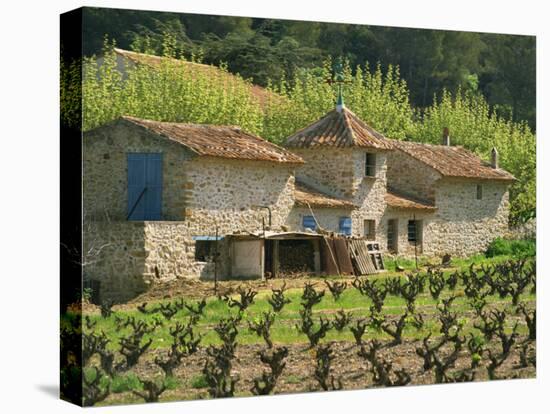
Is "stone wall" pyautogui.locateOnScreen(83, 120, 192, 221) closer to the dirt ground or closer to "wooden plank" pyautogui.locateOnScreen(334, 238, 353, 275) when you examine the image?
the dirt ground

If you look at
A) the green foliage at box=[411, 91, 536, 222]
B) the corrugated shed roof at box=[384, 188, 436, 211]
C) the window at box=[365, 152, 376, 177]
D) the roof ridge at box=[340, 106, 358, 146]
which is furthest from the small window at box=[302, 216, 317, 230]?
the green foliage at box=[411, 91, 536, 222]

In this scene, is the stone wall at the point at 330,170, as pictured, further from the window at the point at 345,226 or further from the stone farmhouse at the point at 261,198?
the window at the point at 345,226

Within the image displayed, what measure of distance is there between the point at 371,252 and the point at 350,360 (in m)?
2.95

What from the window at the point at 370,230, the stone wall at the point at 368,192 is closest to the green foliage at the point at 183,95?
the stone wall at the point at 368,192

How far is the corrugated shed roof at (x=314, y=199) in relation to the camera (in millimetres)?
20125

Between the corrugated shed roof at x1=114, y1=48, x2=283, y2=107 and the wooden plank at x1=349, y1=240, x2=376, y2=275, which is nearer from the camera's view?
the corrugated shed roof at x1=114, y1=48, x2=283, y2=107

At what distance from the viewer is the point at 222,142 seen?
63.5ft

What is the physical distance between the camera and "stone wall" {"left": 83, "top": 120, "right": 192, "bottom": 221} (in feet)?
52.5

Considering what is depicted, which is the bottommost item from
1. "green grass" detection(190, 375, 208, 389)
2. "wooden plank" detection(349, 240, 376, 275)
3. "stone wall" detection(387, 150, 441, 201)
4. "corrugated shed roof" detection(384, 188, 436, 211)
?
"green grass" detection(190, 375, 208, 389)

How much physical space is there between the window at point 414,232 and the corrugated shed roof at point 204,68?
10.3 feet

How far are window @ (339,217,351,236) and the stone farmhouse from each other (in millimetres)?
23

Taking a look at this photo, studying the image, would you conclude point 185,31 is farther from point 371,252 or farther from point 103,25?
point 371,252

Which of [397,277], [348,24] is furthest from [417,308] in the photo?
[348,24]

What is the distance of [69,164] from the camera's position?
1600 centimetres
